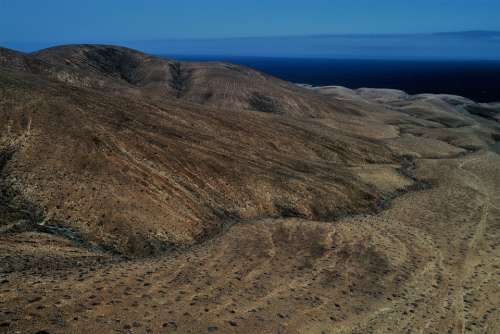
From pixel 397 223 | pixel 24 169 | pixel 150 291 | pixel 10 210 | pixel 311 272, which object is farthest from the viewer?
pixel 397 223

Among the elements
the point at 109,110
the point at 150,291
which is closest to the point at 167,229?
the point at 150,291

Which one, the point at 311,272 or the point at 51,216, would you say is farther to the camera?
the point at 51,216

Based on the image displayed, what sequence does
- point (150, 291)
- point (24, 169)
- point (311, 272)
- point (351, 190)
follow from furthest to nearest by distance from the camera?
point (351, 190) < point (24, 169) < point (311, 272) < point (150, 291)

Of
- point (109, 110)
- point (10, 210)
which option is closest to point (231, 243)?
point (10, 210)

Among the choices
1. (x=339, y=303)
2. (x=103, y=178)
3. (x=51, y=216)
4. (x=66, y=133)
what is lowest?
(x=339, y=303)

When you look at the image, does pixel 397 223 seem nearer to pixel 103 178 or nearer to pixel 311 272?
pixel 311 272

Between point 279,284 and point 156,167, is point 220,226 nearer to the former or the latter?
point 156,167

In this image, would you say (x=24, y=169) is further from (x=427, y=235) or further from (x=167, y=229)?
(x=427, y=235)

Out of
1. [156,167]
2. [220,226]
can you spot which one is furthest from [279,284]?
[156,167]

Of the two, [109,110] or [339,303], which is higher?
[109,110]
